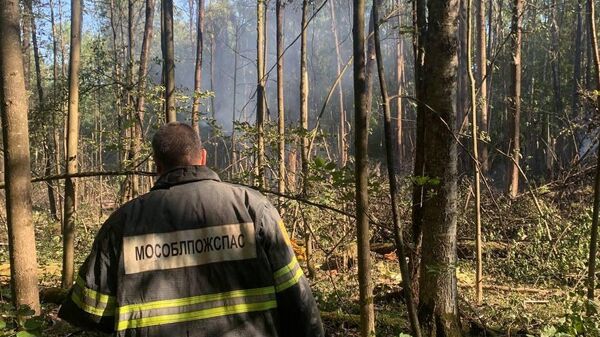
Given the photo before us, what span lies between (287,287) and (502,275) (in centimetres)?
753

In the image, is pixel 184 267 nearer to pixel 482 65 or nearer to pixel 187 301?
pixel 187 301

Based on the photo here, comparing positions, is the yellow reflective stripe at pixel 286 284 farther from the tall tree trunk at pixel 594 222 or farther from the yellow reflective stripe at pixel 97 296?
the tall tree trunk at pixel 594 222

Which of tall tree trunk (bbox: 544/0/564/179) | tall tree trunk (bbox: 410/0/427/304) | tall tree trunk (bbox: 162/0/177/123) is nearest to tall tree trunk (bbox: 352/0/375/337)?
tall tree trunk (bbox: 410/0/427/304)

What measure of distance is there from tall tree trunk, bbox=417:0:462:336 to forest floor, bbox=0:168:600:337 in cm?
33

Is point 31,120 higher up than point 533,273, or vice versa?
point 31,120

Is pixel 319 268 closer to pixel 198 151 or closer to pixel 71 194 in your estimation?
pixel 71 194

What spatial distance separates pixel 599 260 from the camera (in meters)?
7.27

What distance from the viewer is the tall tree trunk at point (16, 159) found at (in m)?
3.19

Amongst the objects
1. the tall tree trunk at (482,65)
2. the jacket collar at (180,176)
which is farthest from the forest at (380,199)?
the jacket collar at (180,176)

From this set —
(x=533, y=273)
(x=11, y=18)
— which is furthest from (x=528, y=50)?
(x=11, y=18)

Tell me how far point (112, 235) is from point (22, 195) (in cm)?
169

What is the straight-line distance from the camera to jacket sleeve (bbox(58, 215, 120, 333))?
1.93 m

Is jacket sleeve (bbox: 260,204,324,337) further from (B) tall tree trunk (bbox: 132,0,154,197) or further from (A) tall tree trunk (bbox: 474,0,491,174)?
(A) tall tree trunk (bbox: 474,0,491,174)

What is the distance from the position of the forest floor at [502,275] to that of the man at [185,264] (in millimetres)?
1945
